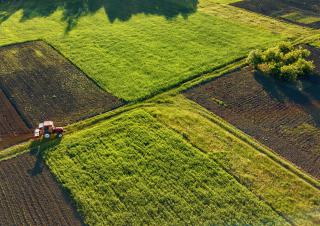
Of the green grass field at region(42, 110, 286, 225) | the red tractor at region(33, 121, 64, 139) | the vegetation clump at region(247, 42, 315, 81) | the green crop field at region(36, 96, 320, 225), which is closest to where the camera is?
the green grass field at region(42, 110, 286, 225)

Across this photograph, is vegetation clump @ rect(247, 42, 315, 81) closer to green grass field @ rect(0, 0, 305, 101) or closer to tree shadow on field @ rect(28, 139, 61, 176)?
green grass field @ rect(0, 0, 305, 101)

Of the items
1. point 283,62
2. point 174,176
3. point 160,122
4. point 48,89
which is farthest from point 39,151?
point 283,62

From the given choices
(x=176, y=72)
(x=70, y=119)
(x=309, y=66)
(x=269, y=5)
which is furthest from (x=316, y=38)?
(x=70, y=119)

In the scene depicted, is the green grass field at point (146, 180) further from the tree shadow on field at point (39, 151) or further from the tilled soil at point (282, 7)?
the tilled soil at point (282, 7)

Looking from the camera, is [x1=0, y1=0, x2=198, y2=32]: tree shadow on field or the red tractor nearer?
the red tractor

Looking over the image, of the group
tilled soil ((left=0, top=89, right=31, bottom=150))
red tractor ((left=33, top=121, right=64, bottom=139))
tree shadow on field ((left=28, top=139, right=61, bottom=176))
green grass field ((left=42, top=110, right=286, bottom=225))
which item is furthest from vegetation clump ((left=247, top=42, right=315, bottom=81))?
tilled soil ((left=0, top=89, right=31, bottom=150))
